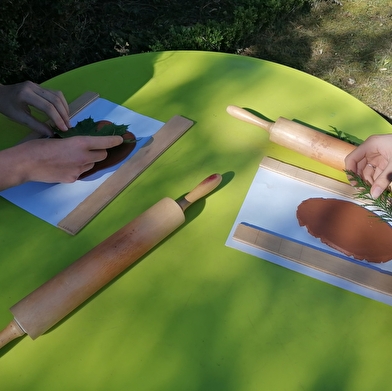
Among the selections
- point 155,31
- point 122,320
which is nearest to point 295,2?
point 155,31

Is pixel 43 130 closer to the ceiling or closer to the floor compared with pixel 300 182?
closer to the ceiling

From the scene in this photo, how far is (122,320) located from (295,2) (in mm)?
3360

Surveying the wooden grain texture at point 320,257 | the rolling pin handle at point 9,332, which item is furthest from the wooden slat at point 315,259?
the rolling pin handle at point 9,332

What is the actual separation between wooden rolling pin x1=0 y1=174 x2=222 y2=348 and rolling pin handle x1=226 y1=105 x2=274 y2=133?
0.38 m

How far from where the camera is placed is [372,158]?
1.46m

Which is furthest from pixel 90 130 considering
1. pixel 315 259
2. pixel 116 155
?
pixel 315 259

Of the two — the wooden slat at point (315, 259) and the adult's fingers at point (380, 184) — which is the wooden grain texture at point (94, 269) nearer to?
the wooden slat at point (315, 259)

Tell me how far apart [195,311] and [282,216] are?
45 centimetres

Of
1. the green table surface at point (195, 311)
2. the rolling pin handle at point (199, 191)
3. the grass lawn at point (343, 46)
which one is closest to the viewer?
the green table surface at point (195, 311)

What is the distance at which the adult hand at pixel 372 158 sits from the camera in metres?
1.42

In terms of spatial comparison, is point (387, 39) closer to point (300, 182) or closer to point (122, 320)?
point (300, 182)

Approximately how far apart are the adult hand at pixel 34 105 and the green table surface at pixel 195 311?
14.2 inches

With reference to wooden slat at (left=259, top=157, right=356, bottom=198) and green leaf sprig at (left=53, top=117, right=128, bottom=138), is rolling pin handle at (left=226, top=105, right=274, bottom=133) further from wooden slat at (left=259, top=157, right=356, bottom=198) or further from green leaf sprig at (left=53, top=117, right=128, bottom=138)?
green leaf sprig at (left=53, top=117, right=128, bottom=138)

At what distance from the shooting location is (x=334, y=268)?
4.18 feet
